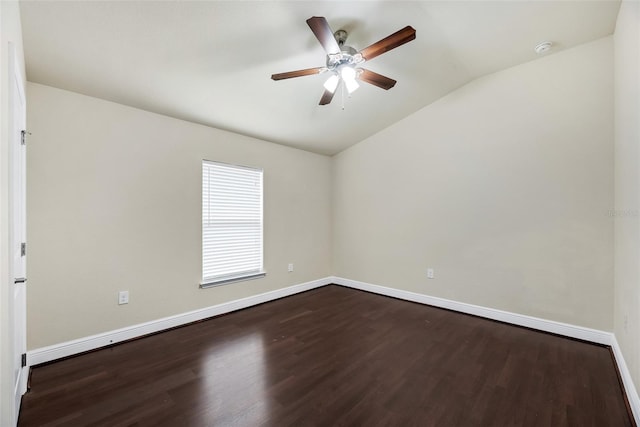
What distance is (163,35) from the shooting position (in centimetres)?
205

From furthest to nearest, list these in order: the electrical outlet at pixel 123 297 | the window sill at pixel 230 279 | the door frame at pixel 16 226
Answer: the window sill at pixel 230 279 → the electrical outlet at pixel 123 297 → the door frame at pixel 16 226

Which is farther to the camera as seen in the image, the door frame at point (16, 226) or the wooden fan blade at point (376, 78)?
the wooden fan blade at point (376, 78)

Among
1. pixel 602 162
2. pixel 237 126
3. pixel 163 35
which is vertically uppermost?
pixel 163 35

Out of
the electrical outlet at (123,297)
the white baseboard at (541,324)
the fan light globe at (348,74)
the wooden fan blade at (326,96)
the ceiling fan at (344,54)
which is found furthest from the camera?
the electrical outlet at (123,297)

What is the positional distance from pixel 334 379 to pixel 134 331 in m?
2.06

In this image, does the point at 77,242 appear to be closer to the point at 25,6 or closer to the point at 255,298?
the point at 25,6

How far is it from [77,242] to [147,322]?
1.02m

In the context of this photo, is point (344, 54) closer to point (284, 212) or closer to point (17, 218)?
point (17, 218)

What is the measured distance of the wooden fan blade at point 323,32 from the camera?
1.77 m

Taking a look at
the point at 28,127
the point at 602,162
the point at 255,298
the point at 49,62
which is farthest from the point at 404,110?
the point at 28,127

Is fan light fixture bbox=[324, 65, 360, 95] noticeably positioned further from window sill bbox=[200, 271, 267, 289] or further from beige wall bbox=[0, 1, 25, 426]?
window sill bbox=[200, 271, 267, 289]

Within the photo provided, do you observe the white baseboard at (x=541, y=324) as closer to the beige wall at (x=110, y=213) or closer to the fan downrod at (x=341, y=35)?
the beige wall at (x=110, y=213)

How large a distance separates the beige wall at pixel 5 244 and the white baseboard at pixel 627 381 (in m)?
3.48

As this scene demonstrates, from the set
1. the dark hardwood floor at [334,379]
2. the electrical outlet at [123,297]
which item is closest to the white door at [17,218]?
the dark hardwood floor at [334,379]
